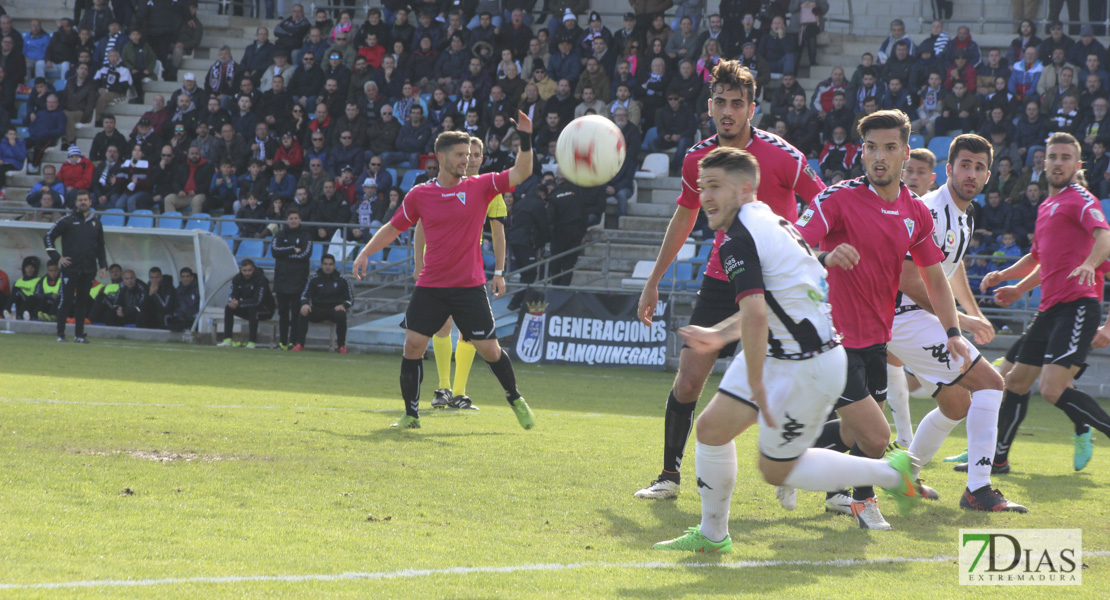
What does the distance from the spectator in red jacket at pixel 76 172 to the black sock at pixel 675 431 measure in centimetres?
1996

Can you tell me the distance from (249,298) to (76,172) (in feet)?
23.2

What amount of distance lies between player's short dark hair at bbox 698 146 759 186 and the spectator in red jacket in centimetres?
2110

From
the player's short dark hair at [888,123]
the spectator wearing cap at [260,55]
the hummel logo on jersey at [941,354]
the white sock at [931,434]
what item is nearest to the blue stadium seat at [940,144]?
the white sock at [931,434]

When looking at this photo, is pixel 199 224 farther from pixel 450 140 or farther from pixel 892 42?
pixel 892 42

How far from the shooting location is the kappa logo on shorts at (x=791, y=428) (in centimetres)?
462

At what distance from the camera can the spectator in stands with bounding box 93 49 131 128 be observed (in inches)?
1021

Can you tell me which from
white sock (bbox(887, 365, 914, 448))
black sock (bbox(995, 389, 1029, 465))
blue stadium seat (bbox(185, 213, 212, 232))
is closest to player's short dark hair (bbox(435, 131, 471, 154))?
white sock (bbox(887, 365, 914, 448))

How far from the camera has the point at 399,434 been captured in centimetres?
839

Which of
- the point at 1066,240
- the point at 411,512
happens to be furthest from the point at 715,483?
the point at 1066,240

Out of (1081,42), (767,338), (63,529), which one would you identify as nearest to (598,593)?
(767,338)

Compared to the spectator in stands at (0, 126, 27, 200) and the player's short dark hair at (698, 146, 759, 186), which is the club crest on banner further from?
the spectator in stands at (0, 126, 27, 200)

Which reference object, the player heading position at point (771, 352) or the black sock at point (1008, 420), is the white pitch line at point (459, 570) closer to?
the player heading position at point (771, 352)

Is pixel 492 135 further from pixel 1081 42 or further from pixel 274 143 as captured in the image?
pixel 1081 42

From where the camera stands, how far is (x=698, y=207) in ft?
20.4
